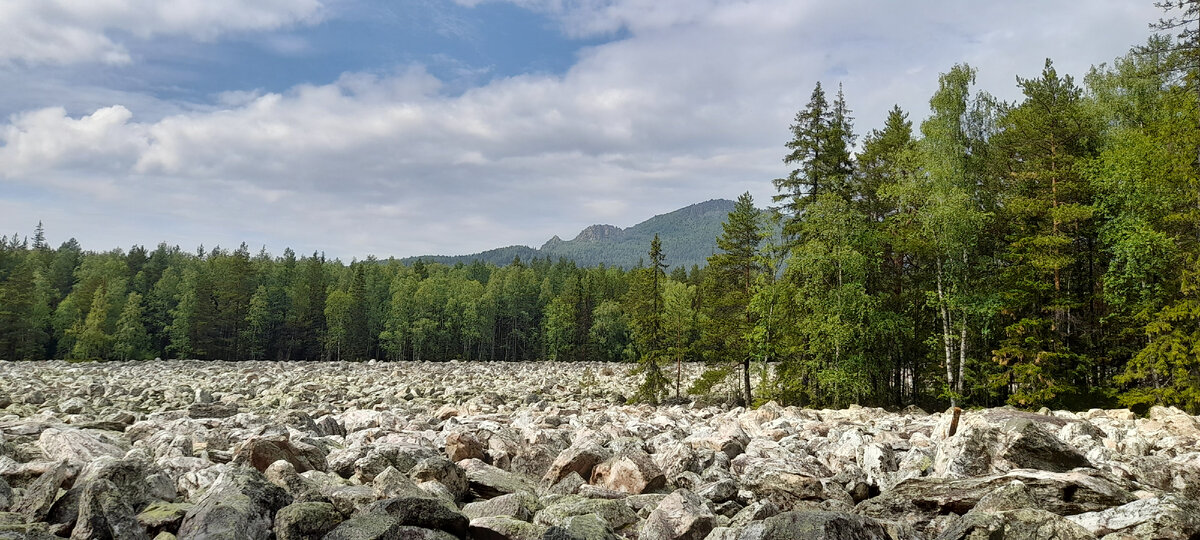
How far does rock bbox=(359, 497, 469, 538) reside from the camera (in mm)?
5742

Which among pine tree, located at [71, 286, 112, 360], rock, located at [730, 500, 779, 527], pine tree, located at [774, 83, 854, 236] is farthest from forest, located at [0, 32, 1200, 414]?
pine tree, located at [71, 286, 112, 360]

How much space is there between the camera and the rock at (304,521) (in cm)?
562

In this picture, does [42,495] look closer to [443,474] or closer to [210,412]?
[443,474]

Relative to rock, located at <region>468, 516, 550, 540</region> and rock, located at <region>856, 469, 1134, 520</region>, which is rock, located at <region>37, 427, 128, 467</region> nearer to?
rock, located at <region>468, 516, 550, 540</region>

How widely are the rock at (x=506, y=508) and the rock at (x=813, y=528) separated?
101 inches

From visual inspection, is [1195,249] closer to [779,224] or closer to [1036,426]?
[779,224]

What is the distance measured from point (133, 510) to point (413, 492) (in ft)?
8.50

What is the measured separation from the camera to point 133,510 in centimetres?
615

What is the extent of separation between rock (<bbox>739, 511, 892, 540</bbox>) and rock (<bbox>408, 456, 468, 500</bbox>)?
4.19m

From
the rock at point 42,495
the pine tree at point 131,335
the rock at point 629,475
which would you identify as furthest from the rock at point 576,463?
the pine tree at point 131,335

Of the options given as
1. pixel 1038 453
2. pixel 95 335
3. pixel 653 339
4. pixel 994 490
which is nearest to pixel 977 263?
pixel 653 339

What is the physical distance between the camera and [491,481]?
8656 mm

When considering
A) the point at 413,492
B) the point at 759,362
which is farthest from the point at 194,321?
the point at 413,492

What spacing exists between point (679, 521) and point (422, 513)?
2.40m
